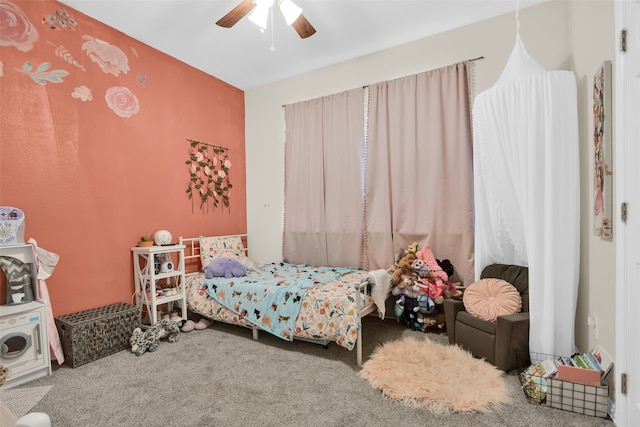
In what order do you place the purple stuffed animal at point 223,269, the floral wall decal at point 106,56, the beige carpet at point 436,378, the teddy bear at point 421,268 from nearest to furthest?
the beige carpet at point 436,378
the floral wall decal at point 106,56
the teddy bear at point 421,268
the purple stuffed animal at point 223,269

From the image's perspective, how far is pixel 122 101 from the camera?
10.7 feet

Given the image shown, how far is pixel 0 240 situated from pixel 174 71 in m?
2.42

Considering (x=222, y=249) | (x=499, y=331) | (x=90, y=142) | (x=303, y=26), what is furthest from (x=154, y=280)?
(x=499, y=331)

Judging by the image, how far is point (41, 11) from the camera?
8.86 ft

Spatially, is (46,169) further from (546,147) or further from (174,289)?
(546,147)

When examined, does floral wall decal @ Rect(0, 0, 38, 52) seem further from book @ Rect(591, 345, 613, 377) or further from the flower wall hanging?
book @ Rect(591, 345, 613, 377)

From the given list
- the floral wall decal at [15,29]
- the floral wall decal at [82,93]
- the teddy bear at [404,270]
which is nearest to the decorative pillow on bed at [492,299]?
the teddy bear at [404,270]

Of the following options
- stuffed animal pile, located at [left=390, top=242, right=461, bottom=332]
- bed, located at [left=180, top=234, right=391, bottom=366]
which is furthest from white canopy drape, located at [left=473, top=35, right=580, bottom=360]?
bed, located at [left=180, top=234, right=391, bottom=366]

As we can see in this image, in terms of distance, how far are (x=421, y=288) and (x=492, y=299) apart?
2.23 ft

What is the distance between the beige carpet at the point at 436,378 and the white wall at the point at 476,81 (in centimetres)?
74

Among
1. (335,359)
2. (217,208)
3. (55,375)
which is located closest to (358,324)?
(335,359)

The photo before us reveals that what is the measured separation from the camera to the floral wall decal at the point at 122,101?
3178mm

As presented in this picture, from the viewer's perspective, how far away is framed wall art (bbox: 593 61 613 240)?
1847mm

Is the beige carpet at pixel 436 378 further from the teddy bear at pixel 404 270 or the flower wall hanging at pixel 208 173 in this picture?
the flower wall hanging at pixel 208 173
